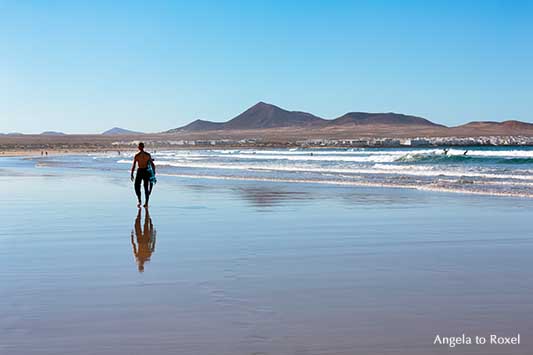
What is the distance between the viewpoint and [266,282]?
20.3 feet

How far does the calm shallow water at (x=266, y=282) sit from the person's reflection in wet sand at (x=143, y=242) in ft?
0.27

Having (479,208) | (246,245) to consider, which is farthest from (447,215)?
(246,245)

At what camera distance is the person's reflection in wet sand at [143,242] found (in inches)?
299

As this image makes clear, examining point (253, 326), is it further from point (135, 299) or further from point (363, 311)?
point (135, 299)

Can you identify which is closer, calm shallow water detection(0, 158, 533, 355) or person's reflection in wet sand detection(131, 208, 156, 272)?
calm shallow water detection(0, 158, 533, 355)

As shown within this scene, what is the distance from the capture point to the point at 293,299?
219 inches

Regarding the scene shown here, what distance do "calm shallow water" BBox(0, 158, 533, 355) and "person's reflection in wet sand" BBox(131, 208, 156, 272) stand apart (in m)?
0.08

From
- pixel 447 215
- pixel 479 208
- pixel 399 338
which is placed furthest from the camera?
pixel 479 208

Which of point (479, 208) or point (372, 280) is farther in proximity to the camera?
point (479, 208)

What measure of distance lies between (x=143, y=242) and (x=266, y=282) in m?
3.17

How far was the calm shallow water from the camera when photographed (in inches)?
179

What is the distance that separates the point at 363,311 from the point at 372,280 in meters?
1.17

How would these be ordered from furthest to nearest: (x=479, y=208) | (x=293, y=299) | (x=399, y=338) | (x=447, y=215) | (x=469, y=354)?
1. (x=479, y=208)
2. (x=447, y=215)
3. (x=293, y=299)
4. (x=399, y=338)
5. (x=469, y=354)

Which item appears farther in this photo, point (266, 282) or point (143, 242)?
point (143, 242)
